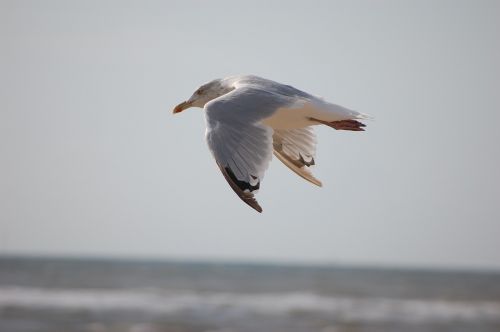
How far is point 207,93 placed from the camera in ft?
17.7

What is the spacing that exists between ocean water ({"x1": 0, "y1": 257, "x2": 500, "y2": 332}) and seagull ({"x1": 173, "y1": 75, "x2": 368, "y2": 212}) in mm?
7984

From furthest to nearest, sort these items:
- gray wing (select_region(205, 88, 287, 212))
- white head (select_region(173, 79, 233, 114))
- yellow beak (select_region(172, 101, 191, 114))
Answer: yellow beak (select_region(172, 101, 191, 114)), white head (select_region(173, 79, 233, 114)), gray wing (select_region(205, 88, 287, 212))

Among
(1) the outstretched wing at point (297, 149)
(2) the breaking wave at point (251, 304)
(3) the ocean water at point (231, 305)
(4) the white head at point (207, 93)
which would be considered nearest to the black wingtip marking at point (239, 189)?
(4) the white head at point (207, 93)

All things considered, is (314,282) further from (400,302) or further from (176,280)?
(400,302)

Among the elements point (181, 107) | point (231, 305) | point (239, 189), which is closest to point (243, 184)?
point (239, 189)

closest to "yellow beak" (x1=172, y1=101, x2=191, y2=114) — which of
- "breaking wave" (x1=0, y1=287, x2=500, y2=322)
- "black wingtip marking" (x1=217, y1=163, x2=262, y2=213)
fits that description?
"black wingtip marking" (x1=217, y1=163, x2=262, y2=213)

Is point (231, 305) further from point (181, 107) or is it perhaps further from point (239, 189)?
point (239, 189)

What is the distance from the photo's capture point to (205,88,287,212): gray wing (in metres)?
3.74

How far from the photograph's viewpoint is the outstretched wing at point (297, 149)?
213 inches

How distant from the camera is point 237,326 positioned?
44.6 feet

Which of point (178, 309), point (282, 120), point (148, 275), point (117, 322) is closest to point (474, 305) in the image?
point (178, 309)

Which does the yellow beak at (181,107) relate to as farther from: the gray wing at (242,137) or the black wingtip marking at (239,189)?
the black wingtip marking at (239,189)

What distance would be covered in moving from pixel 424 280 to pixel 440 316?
11969mm

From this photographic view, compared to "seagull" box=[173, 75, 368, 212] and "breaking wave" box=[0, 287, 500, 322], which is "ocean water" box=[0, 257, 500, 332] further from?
"seagull" box=[173, 75, 368, 212]
